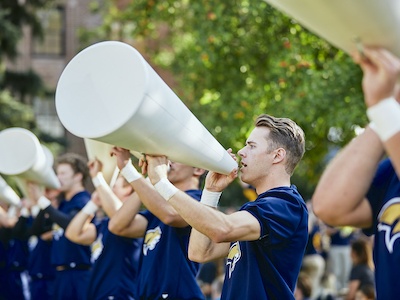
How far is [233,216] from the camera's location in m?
3.94

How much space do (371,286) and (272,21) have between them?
4594 mm

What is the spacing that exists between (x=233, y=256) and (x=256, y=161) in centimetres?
46

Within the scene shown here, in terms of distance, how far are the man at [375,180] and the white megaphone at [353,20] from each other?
38 mm

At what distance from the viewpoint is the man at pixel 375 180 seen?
260cm

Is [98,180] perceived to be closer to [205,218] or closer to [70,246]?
[70,246]

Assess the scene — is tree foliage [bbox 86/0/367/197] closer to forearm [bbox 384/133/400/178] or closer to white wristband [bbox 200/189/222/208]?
white wristband [bbox 200/189/222/208]

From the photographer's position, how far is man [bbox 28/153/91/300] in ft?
26.1

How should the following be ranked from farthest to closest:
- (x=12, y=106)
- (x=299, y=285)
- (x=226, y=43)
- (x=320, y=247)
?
(x=12, y=106), (x=320, y=247), (x=226, y=43), (x=299, y=285)

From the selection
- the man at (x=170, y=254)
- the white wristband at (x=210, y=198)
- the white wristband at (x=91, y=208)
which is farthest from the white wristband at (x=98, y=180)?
the white wristband at (x=210, y=198)

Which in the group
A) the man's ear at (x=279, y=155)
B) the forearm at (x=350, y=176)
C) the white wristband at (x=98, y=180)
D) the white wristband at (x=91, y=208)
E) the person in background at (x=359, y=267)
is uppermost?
the forearm at (x=350, y=176)

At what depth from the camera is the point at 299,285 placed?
1134cm

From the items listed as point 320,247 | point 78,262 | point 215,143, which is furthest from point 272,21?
point 215,143

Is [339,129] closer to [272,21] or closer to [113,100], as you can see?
[272,21]

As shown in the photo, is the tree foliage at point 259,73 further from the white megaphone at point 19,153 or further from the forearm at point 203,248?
the forearm at point 203,248
